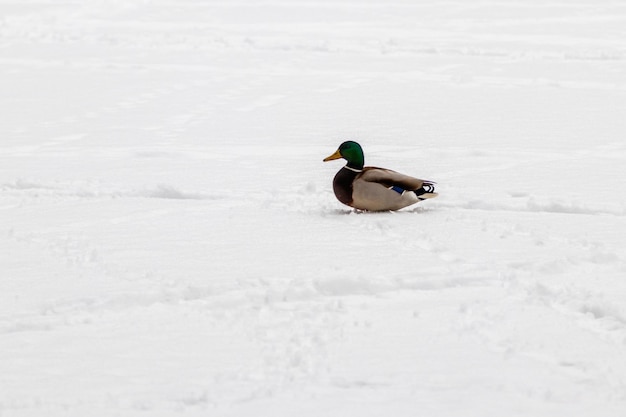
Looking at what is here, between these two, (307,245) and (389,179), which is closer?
(307,245)

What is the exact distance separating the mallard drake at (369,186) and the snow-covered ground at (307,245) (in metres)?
0.11

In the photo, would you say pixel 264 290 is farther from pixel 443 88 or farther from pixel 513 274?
pixel 443 88

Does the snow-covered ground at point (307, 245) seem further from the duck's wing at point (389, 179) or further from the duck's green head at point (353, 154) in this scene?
the duck's green head at point (353, 154)

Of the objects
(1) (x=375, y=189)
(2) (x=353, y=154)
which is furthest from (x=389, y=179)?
(2) (x=353, y=154)

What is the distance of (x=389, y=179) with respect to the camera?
6086 millimetres

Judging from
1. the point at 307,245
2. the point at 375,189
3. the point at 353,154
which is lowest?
the point at 307,245

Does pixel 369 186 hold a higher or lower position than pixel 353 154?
lower

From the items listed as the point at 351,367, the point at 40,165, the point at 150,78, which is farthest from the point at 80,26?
the point at 351,367

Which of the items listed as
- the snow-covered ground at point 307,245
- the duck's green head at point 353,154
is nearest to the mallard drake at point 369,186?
the duck's green head at point 353,154

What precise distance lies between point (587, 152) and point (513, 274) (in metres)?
3.71

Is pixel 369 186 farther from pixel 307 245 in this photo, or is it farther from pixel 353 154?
pixel 307 245

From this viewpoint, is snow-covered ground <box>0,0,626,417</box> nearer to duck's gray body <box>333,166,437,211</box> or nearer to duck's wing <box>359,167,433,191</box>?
duck's gray body <box>333,166,437,211</box>

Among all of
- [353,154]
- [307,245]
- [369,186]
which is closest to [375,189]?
[369,186]

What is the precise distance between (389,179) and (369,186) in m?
0.13
